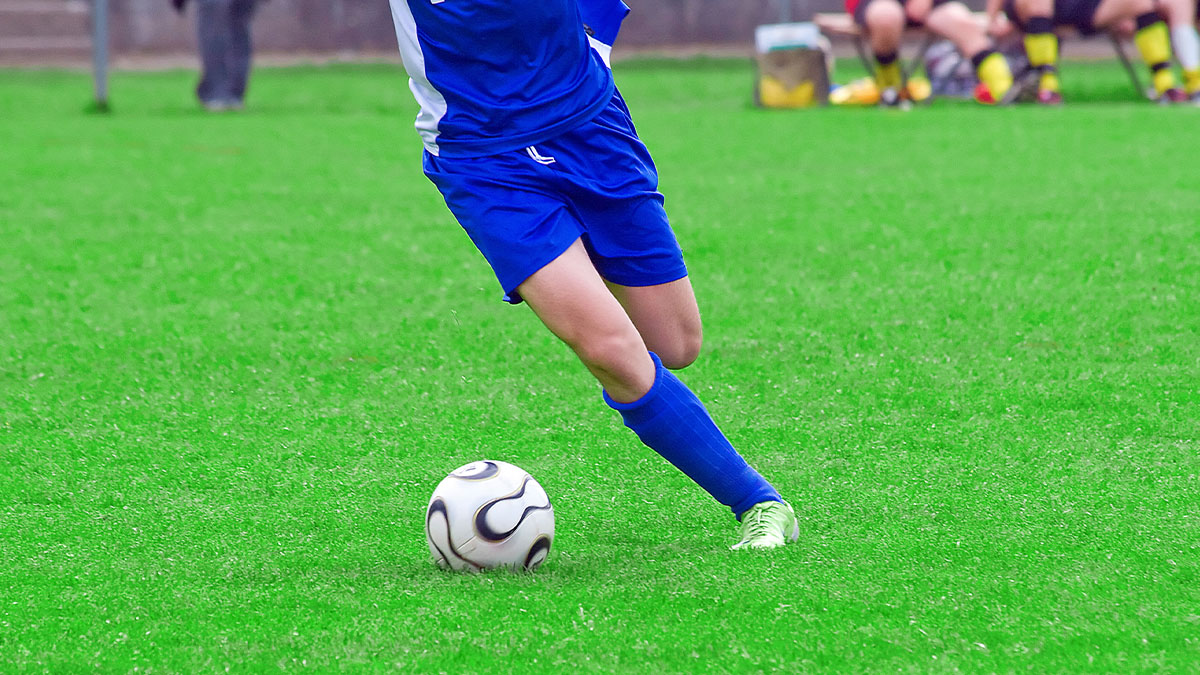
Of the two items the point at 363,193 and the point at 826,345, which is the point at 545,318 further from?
the point at 363,193

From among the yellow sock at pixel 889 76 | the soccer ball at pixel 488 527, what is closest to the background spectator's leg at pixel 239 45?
the yellow sock at pixel 889 76

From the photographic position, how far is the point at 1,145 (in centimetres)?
1173

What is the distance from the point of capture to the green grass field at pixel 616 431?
2854 millimetres

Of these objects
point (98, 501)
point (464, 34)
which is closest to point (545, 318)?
point (464, 34)

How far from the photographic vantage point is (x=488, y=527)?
3.19 meters

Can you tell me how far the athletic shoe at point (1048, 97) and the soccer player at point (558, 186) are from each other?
11250 mm

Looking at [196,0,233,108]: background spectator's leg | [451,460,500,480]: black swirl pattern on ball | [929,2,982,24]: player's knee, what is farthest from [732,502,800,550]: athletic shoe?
[196,0,233,108]: background spectator's leg

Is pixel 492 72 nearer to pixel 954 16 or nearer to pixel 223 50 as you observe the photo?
pixel 954 16

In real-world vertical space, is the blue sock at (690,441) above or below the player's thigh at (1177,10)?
above

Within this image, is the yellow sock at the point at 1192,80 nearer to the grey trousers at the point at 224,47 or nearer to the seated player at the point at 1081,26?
the seated player at the point at 1081,26

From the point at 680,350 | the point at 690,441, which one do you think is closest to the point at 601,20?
the point at 680,350

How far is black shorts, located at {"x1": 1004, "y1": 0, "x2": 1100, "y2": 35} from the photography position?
1369cm

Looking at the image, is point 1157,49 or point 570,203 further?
point 1157,49

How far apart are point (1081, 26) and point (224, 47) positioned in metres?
8.11
